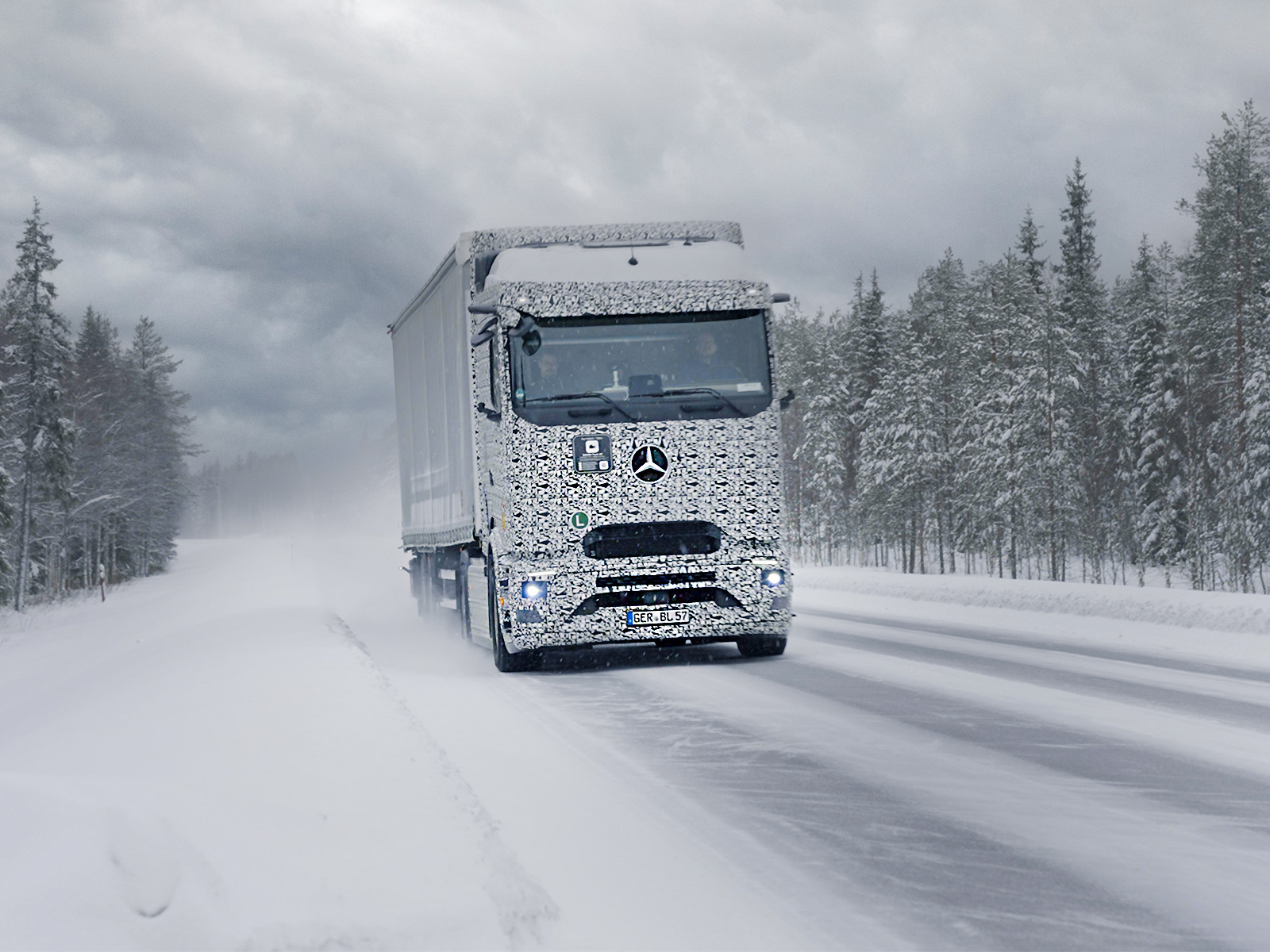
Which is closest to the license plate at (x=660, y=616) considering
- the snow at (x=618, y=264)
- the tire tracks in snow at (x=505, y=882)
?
the snow at (x=618, y=264)

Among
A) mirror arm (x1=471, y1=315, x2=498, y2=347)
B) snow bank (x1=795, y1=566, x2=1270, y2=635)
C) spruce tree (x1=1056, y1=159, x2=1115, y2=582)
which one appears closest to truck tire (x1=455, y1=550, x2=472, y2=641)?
mirror arm (x1=471, y1=315, x2=498, y2=347)

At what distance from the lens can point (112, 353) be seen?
7444 cm

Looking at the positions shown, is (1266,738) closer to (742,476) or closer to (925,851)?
(925,851)

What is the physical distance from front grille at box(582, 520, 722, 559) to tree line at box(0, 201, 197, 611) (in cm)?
3354

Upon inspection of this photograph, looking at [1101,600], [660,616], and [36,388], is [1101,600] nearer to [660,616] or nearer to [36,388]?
[660,616]

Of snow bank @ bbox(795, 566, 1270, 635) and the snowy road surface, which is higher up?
the snowy road surface

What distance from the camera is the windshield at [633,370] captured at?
36.7 feet

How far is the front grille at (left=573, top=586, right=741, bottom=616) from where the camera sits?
1122 cm

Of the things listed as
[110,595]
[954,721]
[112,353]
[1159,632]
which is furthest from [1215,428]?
[112,353]

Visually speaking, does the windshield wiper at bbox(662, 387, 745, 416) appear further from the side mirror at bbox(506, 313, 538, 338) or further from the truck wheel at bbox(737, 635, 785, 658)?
the truck wheel at bbox(737, 635, 785, 658)

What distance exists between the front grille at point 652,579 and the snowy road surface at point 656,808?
923 mm

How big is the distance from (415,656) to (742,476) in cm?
519

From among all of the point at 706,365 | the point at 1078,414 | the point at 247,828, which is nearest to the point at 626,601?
the point at 706,365

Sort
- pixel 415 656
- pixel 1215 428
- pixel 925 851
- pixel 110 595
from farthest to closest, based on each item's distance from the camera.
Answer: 1. pixel 110 595
2. pixel 1215 428
3. pixel 415 656
4. pixel 925 851
